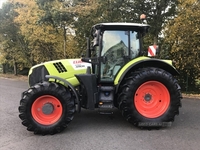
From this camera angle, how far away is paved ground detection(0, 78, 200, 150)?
13.7ft

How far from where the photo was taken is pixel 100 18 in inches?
470

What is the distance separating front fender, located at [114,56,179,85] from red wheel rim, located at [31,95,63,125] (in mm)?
1321

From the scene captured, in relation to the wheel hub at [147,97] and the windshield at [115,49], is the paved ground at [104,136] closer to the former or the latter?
the wheel hub at [147,97]

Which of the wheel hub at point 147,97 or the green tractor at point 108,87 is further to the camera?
the wheel hub at point 147,97

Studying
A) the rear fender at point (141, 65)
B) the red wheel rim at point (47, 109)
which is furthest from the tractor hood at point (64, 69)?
the rear fender at point (141, 65)

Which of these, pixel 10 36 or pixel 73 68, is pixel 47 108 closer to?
pixel 73 68

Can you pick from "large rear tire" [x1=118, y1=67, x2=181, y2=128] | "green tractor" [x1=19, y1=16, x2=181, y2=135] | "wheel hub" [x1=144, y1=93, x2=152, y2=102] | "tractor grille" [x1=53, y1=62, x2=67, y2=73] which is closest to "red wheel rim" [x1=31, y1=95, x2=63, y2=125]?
"green tractor" [x1=19, y1=16, x2=181, y2=135]

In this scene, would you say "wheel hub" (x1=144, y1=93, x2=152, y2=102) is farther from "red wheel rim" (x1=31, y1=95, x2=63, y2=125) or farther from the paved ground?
"red wheel rim" (x1=31, y1=95, x2=63, y2=125)

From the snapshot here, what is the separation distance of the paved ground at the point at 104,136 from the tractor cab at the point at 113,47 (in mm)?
1027

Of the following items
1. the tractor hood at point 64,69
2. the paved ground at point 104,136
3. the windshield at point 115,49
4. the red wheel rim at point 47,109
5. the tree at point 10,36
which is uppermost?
the tree at point 10,36

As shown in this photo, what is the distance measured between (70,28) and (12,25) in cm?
597

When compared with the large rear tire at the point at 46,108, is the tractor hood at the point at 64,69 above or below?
above

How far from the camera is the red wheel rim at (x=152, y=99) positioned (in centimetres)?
515

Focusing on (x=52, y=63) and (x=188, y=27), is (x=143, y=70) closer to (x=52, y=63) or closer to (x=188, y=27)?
(x=52, y=63)
